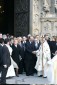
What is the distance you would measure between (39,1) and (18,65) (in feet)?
19.1

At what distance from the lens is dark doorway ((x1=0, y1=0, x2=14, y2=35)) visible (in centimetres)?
2653

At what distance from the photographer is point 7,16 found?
93.4 ft

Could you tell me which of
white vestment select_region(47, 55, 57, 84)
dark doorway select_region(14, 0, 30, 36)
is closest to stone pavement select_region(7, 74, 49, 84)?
white vestment select_region(47, 55, 57, 84)

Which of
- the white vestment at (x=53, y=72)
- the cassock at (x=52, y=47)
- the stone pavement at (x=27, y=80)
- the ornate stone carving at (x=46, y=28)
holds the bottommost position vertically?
the stone pavement at (x=27, y=80)

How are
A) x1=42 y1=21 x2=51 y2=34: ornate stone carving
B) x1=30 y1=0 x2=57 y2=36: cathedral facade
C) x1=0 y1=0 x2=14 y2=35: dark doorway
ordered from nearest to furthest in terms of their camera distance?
x1=30 y1=0 x2=57 y2=36: cathedral facade
x1=42 y1=21 x2=51 y2=34: ornate stone carving
x1=0 y1=0 x2=14 y2=35: dark doorway

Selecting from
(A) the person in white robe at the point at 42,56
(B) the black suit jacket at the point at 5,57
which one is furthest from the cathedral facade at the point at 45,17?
(B) the black suit jacket at the point at 5,57

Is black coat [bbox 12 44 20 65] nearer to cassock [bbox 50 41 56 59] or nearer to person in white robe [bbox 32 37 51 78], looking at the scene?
person in white robe [bbox 32 37 51 78]

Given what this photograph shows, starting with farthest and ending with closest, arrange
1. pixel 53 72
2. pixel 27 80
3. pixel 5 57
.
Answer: pixel 27 80, pixel 53 72, pixel 5 57

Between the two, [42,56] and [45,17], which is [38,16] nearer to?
[45,17]

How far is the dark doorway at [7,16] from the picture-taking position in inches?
1045

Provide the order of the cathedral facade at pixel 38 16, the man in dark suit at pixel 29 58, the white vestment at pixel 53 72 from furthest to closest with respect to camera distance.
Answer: the cathedral facade at pixel 38 16, the man in dark suit at pixel 29 58, the white vestment at pixel 53 72

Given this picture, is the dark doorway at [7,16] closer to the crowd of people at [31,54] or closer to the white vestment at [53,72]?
the crowd of people at [31,54]

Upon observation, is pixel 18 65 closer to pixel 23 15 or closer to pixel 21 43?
pixel 21 43

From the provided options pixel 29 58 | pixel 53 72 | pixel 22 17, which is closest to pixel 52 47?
pixel 29 58
